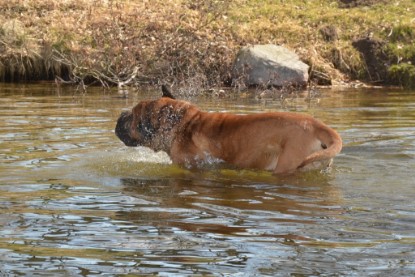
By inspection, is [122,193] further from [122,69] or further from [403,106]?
[122,69]

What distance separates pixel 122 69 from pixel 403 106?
712 centimetres

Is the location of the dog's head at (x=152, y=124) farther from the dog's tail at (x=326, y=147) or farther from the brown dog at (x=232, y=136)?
the dog's tail at (x=326, y=147)

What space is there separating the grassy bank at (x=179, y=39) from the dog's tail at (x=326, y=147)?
396 inches

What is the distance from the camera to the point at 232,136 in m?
8.87

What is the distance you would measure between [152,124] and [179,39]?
460 inches

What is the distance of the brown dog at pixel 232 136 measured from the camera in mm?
8414

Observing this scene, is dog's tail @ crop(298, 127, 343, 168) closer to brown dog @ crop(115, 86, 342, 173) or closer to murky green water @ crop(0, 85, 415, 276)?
brown dog @ crop(115, 86, 342, 173)

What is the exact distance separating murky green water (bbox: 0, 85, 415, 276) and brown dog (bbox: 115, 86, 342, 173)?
0.19 metres

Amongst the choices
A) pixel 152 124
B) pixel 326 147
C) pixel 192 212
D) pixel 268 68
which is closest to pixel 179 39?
pixel 268 68

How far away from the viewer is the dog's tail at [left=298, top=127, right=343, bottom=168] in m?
8.13

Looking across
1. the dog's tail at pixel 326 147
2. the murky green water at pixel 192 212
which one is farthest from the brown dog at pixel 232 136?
the murky green water at pixel 192 212

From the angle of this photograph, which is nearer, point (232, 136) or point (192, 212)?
point (192, 212)

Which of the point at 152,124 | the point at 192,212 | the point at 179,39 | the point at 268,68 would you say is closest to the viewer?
the point at 192,212

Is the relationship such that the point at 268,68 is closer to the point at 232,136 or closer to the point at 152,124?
the point at 152,124
